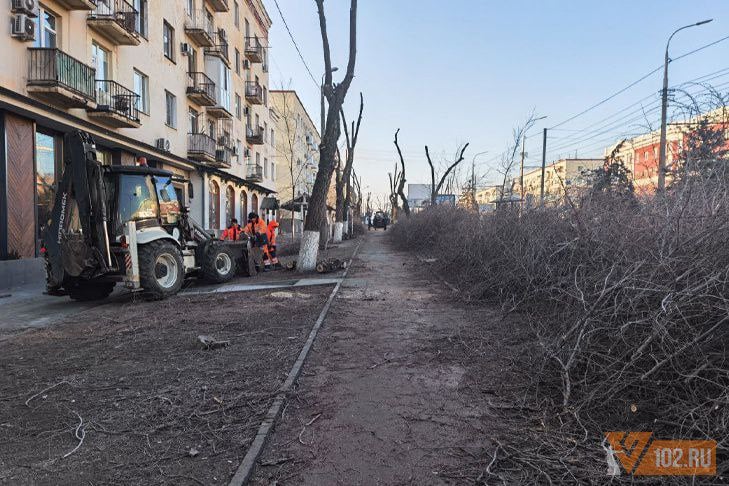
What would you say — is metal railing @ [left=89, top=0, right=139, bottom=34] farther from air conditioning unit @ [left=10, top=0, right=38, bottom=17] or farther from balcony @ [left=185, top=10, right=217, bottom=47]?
balcony @ [left=185, top=10, right=217, bottom=47]

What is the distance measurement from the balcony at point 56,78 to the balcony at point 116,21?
7.83 feet

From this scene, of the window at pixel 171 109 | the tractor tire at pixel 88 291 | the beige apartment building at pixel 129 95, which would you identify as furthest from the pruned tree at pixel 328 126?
the window at pixel 171 109

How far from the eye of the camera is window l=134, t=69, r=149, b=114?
19.2 m

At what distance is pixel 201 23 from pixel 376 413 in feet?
88.4

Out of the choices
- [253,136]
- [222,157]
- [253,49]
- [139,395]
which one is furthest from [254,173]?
[139,395]

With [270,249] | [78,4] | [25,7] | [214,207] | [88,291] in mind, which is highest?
[78,4]

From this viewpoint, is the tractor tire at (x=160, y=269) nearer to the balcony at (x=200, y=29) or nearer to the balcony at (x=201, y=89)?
the balcony at (x=201, y=89)

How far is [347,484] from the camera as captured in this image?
2768 millimetres

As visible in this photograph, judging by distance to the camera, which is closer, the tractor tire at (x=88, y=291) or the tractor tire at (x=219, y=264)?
the tractor tire at (x=88, y=291)

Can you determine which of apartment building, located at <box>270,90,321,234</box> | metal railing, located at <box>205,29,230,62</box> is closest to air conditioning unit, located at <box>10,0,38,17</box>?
metal railing, located at <box>205,29,230,62</box>

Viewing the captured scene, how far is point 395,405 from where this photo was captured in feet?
12.8

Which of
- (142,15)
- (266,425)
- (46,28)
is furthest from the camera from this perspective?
(142,15)

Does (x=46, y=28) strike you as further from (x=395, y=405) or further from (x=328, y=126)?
(x=395, y=405)

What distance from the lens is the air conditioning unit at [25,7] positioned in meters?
11.8
